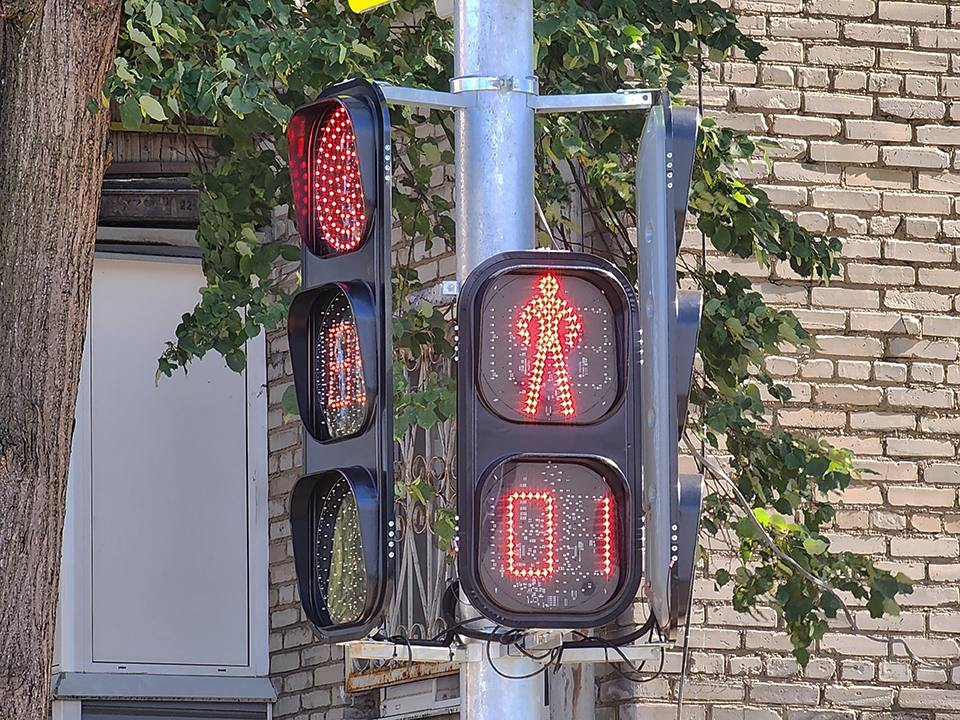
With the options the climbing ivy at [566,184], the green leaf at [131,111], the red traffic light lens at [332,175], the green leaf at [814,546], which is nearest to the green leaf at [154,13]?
the climbing ivy at [566,184]

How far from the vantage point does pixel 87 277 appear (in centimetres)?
571

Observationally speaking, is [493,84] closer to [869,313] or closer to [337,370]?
[337,370]

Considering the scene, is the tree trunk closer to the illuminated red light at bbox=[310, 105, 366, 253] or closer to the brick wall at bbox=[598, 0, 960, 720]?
the illuminated red light at bbox=[310, 105, 366, 253]

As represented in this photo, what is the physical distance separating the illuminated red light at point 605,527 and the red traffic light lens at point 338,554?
40 cm

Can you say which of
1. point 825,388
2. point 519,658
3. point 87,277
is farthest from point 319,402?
point 825,388

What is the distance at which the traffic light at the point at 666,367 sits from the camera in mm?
3408

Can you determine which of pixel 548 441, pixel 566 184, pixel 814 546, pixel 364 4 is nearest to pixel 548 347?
pixel 548 441

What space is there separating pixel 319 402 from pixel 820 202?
13.5 feet

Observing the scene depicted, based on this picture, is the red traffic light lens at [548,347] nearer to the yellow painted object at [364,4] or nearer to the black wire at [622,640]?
the black wire at [622,640]

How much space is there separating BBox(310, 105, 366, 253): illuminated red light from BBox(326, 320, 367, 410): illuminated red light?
146mm

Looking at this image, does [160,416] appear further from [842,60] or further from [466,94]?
[466,94]

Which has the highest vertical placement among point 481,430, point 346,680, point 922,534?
point 481,430

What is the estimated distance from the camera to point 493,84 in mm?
3863

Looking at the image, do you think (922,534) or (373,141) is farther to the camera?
(922,534)
